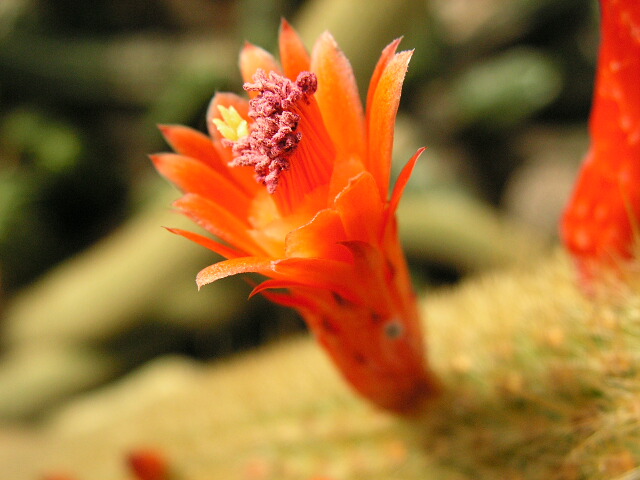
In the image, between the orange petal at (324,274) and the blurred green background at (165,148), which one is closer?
the orange petal at (324,274)

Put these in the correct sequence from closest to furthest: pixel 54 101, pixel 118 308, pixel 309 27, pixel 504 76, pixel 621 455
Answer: pixel 621 455 < pixel 309 27 < pixel 118 308 < pixel 504 76 < pixel 54 101

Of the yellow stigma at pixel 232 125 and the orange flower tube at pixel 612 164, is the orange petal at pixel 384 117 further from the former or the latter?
the orange flower tube at pixel 612 164

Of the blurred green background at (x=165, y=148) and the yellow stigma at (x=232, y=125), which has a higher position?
the blurred green background at (x=165, y=148)

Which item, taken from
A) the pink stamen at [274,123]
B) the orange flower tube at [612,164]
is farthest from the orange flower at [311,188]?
the orange flower tube at [612,164]

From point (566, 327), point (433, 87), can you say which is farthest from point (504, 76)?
point (566, 327)

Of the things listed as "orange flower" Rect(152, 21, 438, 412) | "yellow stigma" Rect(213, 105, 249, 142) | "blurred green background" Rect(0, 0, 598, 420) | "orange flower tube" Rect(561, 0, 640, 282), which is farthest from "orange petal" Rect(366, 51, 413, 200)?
"blurred green background" Rect(0, 0, 598, 420)

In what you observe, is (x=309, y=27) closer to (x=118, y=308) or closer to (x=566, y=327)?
(x=118, y=308)

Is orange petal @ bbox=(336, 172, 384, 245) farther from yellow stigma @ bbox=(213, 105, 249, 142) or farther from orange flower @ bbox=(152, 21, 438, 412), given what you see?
yellow stigma @ bbox=(213, 105, 249, 142)
